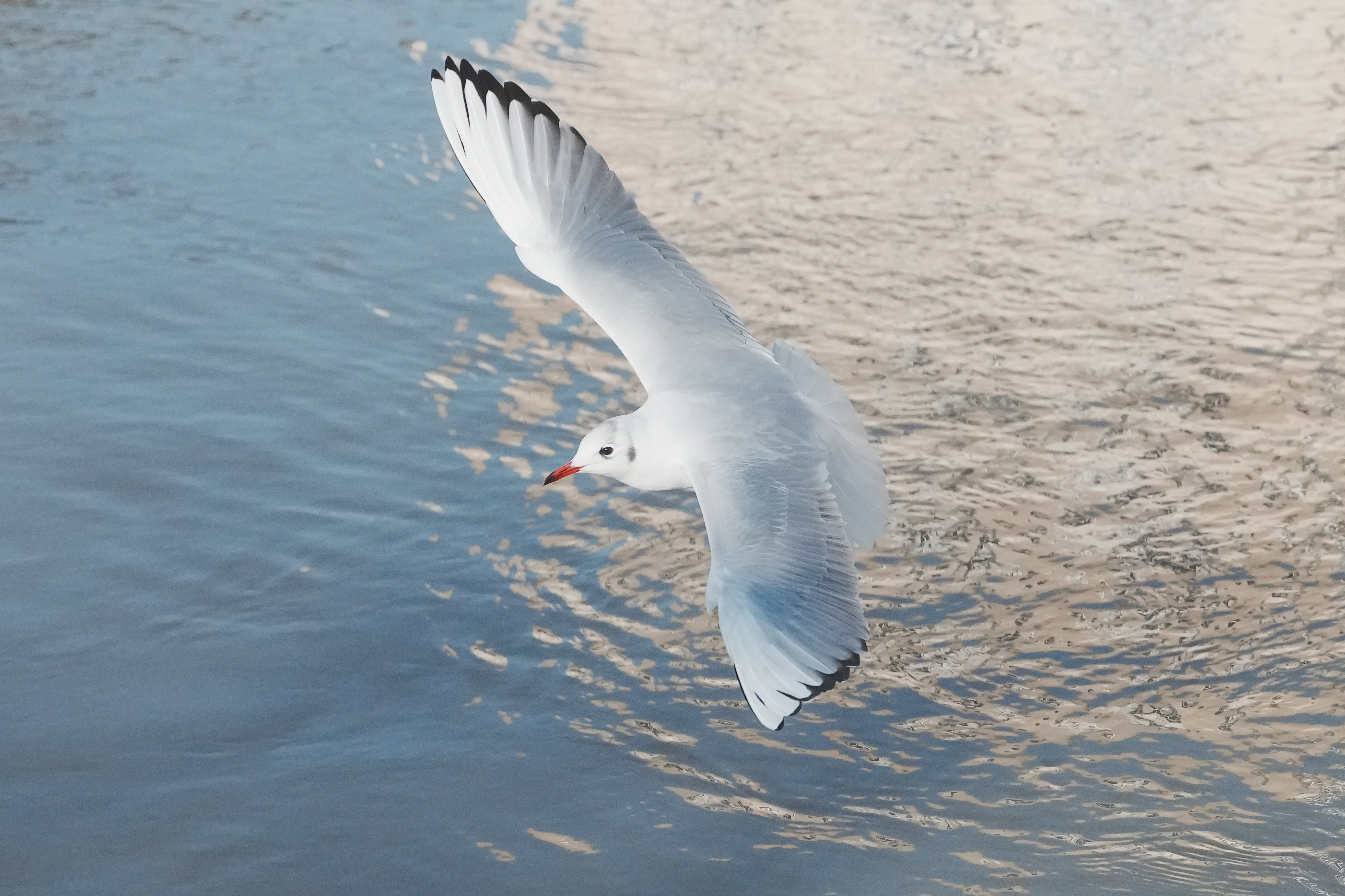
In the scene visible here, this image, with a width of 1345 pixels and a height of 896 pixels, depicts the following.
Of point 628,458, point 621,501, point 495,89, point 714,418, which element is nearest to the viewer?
point 714,418

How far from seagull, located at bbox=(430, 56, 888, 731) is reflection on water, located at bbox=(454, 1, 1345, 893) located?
0.53 m

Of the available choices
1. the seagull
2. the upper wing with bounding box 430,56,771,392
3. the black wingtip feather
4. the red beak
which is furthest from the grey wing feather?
the black wingtip feather

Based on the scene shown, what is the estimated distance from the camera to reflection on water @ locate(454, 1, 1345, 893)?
4.20 meters

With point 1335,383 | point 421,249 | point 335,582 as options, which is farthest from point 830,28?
point 335,582

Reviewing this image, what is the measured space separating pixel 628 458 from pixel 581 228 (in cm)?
87

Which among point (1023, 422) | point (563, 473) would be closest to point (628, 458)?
point (563, 473)

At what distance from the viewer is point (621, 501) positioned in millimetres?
5480

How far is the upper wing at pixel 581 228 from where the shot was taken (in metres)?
4.52

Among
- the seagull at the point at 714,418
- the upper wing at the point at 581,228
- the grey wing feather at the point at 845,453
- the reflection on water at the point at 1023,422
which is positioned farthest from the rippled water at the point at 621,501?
the upper wing at the point at 581,228

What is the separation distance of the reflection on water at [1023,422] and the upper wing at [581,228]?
89 cm

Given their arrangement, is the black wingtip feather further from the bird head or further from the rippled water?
the rippled water

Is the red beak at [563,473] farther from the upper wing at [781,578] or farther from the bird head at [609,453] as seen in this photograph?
the upper wing at [781,578]

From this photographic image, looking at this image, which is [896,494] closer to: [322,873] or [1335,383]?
[1335,383]

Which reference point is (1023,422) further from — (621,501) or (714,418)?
(714,418)
